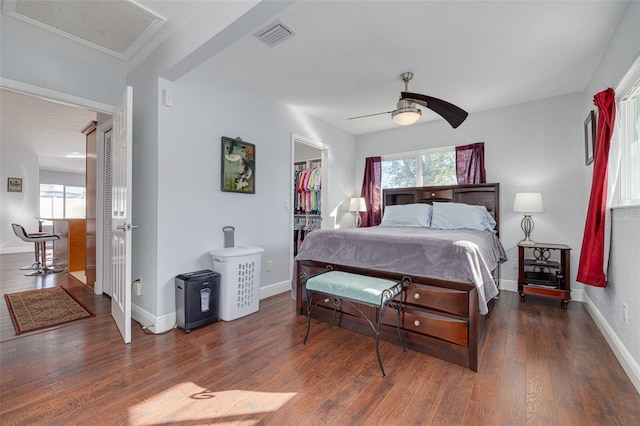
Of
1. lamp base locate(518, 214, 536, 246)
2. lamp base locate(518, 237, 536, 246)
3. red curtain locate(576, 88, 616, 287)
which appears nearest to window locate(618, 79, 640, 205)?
red curtain locate(576, 88, 616, 287)

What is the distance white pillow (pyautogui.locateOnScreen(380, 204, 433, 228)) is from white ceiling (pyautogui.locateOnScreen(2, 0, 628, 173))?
1485 mm

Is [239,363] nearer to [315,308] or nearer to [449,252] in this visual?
[315,308]

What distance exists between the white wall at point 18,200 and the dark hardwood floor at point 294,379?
6.18 m

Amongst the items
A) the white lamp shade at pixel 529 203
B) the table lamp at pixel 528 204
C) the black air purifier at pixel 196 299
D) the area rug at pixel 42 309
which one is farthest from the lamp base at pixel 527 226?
the area rug at pixel 42 309

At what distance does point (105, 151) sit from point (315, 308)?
10.6 feet

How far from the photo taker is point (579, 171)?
Result: 3465mm

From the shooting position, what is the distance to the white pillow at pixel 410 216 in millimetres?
3852

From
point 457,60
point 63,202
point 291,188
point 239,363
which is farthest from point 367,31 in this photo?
point 63,202

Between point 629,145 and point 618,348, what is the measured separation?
1561 mm

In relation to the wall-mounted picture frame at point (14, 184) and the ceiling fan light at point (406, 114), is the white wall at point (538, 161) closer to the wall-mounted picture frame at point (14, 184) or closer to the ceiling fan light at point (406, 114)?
the ceiling fan light at point (406, 114)

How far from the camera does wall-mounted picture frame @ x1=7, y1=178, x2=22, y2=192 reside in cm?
671

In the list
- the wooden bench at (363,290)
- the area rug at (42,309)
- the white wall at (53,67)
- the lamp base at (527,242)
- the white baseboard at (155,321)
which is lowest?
the area rug at (42,309)

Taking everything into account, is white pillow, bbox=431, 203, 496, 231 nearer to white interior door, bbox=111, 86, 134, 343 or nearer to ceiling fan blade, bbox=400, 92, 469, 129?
ceiling fan blade, bbox=400, 92, 469, 129

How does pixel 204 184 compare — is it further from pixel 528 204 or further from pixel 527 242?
pixel 527 242
